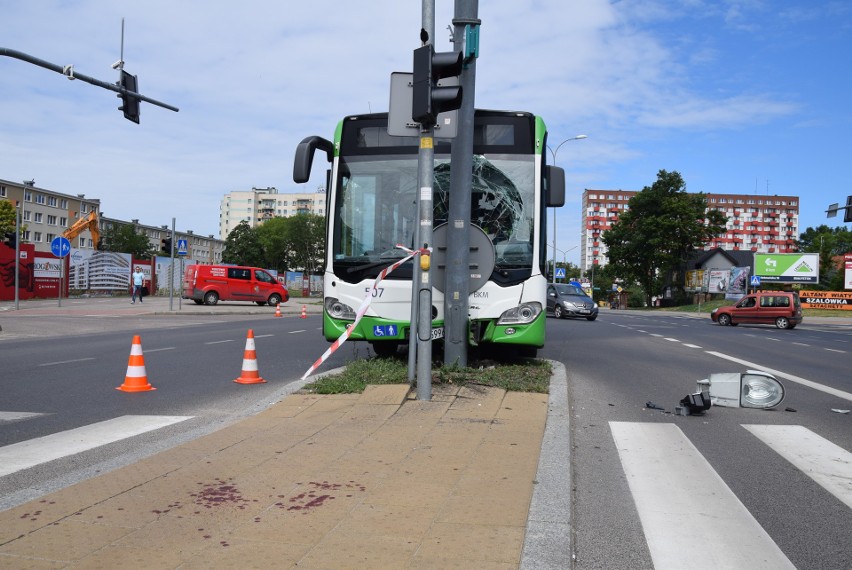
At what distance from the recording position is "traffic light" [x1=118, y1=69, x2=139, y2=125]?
16.8m

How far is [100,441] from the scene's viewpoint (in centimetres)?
557

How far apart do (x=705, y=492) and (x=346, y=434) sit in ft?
8.50

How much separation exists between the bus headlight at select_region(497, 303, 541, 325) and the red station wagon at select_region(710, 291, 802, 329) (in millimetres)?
28289

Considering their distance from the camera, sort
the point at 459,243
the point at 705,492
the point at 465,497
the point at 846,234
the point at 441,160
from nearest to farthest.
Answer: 1. the point at 465,497
2. the point at 705,492
3. the point at 459,243
4. the point at 441,160
5. the point at 846,234

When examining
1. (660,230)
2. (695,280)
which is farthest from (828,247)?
(660,230)

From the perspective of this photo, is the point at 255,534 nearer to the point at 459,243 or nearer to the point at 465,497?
the point at 465,497

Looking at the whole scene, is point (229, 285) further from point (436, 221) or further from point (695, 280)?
point (695, 280)

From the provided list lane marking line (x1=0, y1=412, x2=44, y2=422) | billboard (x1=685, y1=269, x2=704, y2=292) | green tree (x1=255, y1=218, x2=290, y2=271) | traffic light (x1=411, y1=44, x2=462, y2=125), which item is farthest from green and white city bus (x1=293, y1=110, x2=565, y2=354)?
green tree (x1=255, y1=218, x2=290, y2=271)

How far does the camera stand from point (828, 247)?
113 meters

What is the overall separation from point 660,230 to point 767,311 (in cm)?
4037

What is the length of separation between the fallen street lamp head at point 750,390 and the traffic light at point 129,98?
1489 centimetres

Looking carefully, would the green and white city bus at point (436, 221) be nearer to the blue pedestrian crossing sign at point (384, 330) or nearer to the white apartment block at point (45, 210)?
the blue pedestrian crossing sign at point (384, 330)

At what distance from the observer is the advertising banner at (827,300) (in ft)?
179

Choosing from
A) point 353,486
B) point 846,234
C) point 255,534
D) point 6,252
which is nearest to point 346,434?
point 353,486
